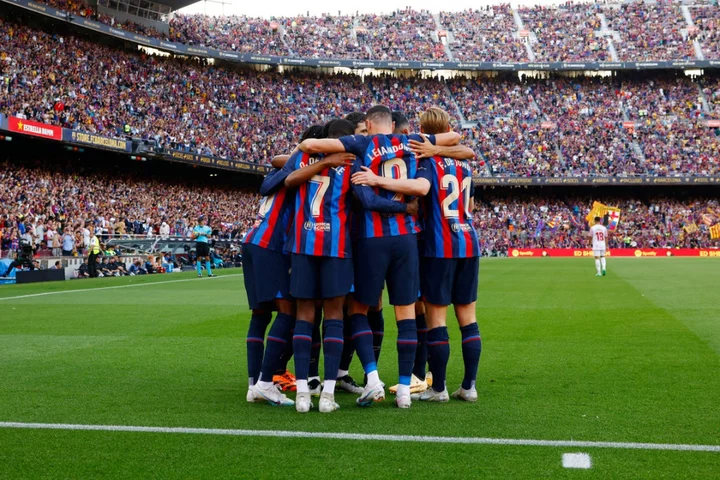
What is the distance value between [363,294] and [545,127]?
188 ft

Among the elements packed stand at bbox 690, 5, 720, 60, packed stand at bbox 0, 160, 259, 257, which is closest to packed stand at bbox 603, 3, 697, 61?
packed stand at bbox 690, 5, 720, 60

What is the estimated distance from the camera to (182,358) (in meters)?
8.02

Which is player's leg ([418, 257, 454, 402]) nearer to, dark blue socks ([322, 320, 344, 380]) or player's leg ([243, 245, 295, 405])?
dark blue socks ([322, 320, 344, 380])

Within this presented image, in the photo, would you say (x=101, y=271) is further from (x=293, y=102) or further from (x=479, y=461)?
(x=293, y=102)

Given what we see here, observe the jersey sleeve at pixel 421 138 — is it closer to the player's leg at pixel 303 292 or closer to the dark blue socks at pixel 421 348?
the player's leg at pixel 303 292

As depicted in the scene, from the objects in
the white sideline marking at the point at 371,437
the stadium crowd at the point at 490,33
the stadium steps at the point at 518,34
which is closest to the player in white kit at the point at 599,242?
the white sideline marking at the point at 371,437

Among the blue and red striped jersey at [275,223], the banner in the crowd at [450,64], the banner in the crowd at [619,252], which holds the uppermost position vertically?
the banner in the crowd at [450,64]

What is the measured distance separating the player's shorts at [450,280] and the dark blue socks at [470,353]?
237 mm

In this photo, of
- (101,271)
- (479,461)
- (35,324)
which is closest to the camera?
(479,461)

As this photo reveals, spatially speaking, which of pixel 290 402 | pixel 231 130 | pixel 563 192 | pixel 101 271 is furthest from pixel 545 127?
pixel 290 402

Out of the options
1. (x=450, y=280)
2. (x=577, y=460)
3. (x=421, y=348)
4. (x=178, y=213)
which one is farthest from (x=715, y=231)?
(x=577, y=460)

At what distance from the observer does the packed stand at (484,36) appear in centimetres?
6338

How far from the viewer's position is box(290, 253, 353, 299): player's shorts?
5554 mm

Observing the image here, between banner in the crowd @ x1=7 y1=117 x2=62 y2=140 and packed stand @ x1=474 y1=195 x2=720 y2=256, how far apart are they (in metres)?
29.3
